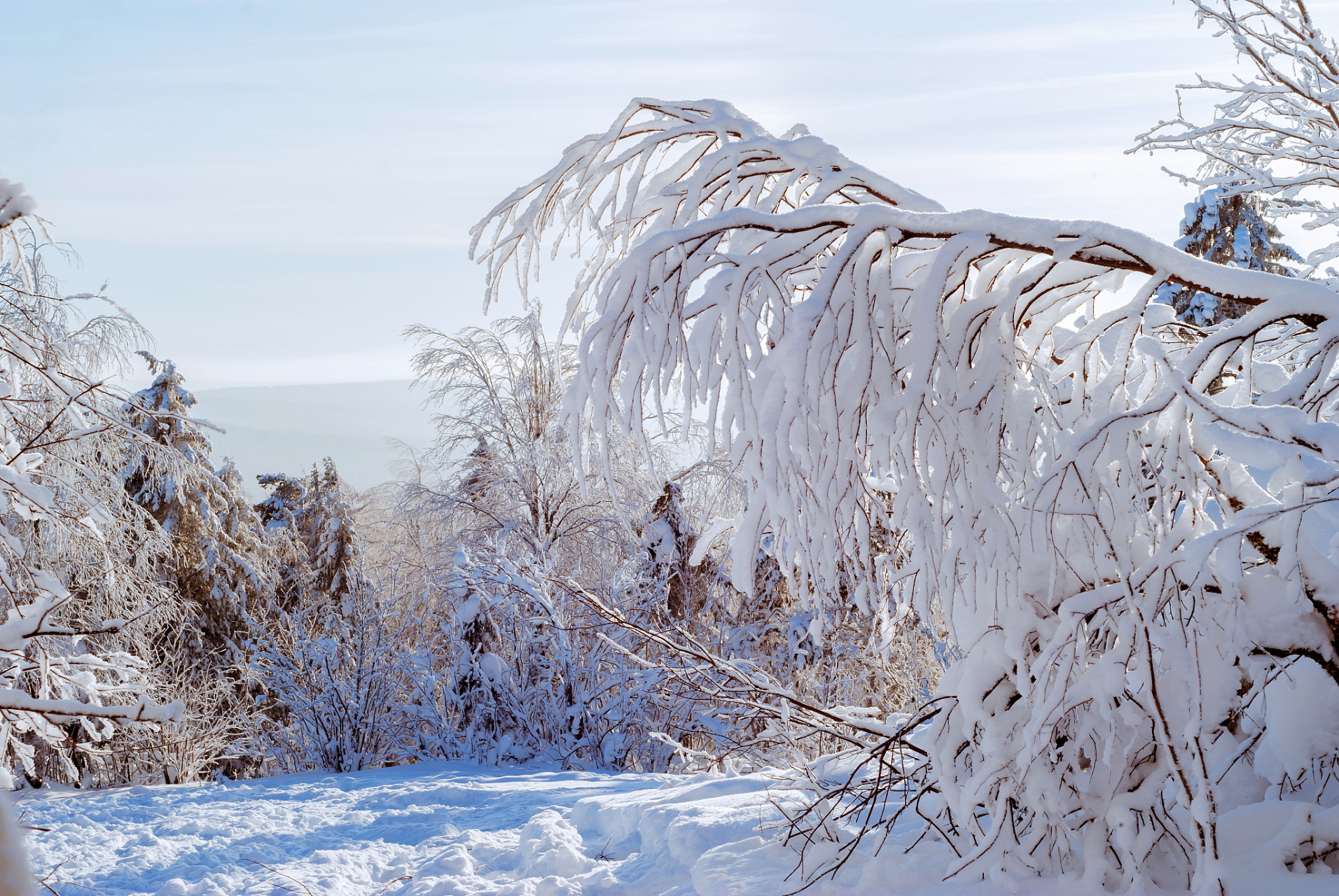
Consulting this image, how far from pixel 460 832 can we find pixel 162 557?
1458 centimetres

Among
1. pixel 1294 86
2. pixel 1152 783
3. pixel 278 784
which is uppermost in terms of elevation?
pixel 1294 86

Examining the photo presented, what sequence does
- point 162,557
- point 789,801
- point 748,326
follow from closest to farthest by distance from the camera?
point 748,326 < point 789,801 < point 162,557

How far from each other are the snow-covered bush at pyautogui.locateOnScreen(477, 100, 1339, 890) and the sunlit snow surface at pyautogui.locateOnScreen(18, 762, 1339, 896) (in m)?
0.35

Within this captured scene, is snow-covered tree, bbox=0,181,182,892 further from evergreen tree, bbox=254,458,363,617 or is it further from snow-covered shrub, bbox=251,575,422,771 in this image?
evergreen tree, bbox=254,458,363,617

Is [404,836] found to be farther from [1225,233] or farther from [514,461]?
[1225,233]

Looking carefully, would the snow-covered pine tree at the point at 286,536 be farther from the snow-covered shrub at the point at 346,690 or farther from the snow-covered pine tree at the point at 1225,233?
the snow-covered pine tree at the point at 1225,233

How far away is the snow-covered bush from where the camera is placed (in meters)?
2.84

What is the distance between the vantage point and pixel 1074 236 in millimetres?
2994

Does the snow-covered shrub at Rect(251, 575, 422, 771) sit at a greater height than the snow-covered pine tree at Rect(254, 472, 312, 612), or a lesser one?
lesser

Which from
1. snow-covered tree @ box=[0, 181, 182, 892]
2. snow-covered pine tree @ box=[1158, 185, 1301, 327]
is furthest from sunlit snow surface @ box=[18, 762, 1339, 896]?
snow-covered pine tree @ box=[1158, 185, 1301, 327]

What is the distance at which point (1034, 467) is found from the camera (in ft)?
10.1

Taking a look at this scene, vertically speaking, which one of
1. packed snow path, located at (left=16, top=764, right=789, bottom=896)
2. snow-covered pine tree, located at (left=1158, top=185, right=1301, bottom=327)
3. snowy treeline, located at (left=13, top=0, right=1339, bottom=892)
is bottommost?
packed snow path, located at (left=16, top=764, right=789, bottom=896)

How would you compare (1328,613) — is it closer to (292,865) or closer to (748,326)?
(748,326)

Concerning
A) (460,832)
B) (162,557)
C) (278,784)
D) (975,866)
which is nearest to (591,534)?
(162,557)
